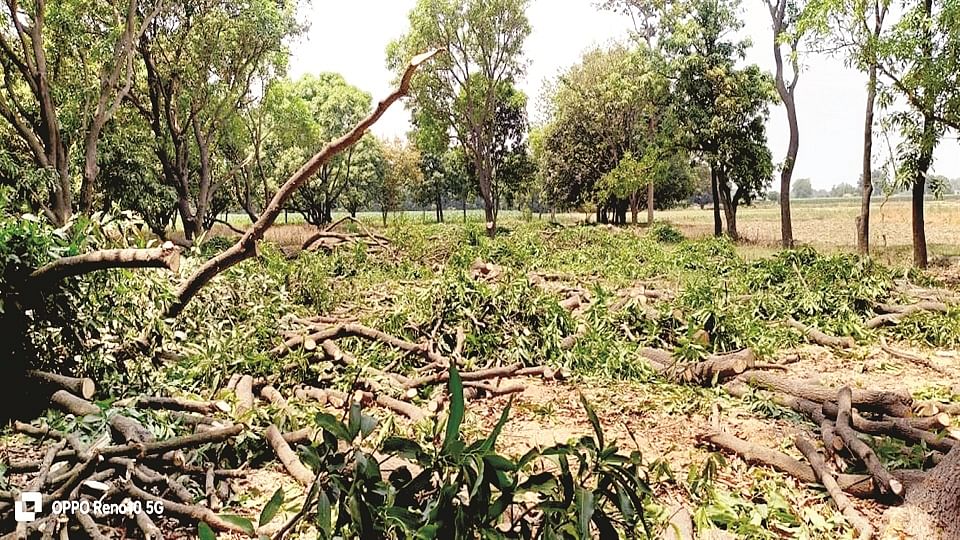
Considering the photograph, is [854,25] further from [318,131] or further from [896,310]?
[318,131]

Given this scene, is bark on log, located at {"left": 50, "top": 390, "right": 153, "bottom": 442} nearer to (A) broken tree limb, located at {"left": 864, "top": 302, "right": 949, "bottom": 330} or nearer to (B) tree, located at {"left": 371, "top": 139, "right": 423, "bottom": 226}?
(A) broken tree limb, located at {"left": 864, "top": 302, "right": 949, "bottom": 330}

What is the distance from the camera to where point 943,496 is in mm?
2648

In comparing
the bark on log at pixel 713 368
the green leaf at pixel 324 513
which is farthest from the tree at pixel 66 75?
the green leaf at pixel 324 513

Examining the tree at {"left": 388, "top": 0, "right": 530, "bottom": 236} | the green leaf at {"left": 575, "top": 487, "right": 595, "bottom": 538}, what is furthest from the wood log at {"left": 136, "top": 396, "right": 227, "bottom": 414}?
the tree at {"left": 388, "top": 0, "right": 530, "bottom": 236}

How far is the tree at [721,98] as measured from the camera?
18.9 meters

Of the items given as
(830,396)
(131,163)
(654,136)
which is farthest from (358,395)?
(654,136)

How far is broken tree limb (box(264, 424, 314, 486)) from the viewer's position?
9.83 feet

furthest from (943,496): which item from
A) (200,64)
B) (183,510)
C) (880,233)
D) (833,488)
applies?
(880,233)

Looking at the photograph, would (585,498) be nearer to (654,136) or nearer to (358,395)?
(358,395)

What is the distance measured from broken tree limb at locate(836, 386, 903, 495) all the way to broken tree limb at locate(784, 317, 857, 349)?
2.57 m

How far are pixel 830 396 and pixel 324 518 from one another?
13.9 ft

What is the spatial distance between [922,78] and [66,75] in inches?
666

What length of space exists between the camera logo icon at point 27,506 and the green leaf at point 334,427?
57.4 inches

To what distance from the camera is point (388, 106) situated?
3074 mm
